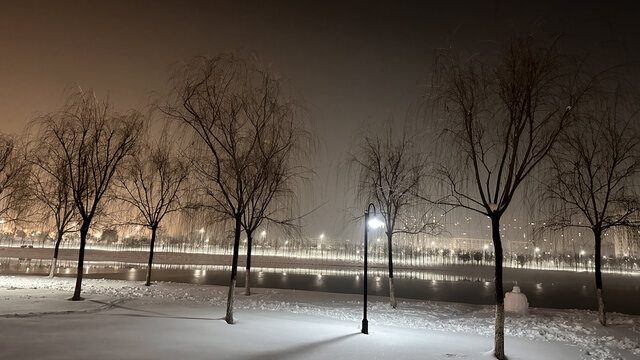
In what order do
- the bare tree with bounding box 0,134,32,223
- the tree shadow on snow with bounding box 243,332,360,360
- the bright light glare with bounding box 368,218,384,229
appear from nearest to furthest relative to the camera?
the tree shadow on snow with bounding box 243,332,360,360 → the bright light glare with bounding box 368,218,384,229 → the bare tree with bounding box 0,134,32,223

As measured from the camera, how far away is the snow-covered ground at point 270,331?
8.84 m

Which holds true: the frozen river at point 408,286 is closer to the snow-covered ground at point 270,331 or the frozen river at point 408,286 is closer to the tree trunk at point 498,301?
the snow-covered ground at point 270,331

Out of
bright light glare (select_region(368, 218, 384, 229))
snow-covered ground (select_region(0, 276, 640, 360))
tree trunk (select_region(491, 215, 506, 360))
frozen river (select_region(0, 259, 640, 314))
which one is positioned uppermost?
bright light glare (select_region(368, 218, 384, 229))

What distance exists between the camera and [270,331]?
11.6 metres

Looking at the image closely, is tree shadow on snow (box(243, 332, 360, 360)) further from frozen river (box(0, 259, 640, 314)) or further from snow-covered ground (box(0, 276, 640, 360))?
frozen river (box(0, 259, 640, 314))

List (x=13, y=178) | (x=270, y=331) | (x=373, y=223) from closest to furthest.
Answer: (x=270, y=331) → (x=373, y=223) → (x=13, y=178)

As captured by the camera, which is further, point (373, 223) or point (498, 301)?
point (373, 223)

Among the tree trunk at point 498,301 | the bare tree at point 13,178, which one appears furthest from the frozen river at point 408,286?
the tree trunk at point 498,301

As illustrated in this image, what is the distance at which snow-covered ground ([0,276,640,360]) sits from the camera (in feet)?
29.0

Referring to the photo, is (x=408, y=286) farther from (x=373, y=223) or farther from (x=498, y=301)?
(x=498, y=301)

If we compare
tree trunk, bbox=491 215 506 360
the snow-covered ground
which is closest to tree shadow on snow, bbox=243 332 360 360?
the snow-covered ground

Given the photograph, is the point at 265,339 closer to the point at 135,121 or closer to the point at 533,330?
Answer: the point at 533,330

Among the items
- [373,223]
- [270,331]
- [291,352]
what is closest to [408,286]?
[373,223]

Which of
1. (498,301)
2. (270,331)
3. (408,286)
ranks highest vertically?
(498,301)
